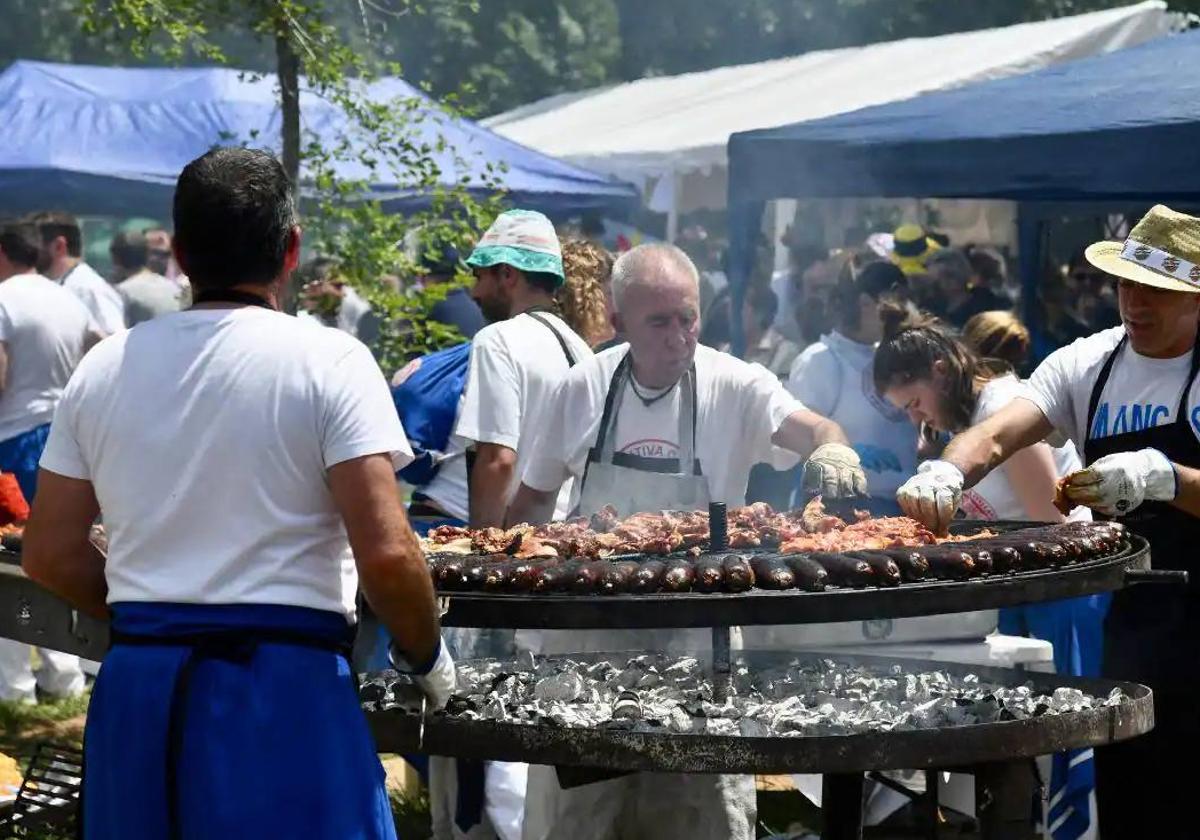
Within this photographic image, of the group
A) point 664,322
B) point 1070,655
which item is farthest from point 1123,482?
point 1070,655

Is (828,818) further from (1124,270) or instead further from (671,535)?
(1124,270)

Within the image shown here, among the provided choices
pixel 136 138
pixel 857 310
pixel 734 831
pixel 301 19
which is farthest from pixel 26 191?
pixel 734 831

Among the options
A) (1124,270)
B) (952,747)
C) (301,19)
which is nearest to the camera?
(952,747)

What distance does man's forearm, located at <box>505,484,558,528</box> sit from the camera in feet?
17.6

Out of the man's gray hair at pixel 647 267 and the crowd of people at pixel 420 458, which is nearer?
the crowd of people at pixel 420 458

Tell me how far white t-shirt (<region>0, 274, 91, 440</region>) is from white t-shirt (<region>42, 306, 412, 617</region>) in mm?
5759

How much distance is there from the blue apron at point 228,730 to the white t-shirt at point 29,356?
5798 millimetres

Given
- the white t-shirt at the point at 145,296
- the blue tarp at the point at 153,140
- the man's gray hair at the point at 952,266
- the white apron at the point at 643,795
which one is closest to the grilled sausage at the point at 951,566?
the white apron at the point at 643,795

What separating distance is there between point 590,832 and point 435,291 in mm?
4167

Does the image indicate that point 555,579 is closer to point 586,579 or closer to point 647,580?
point 586,579

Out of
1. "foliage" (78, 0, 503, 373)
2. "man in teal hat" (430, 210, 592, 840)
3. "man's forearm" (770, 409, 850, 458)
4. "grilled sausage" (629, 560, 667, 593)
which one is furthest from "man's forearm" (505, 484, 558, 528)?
"foliage" (78, 0, 503, 373)

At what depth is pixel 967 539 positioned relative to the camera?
14.1ft

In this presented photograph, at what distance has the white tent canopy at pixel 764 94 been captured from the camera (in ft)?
52.0

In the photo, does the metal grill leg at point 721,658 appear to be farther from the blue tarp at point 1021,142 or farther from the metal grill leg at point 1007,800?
the blue tarp at point 1021,142
